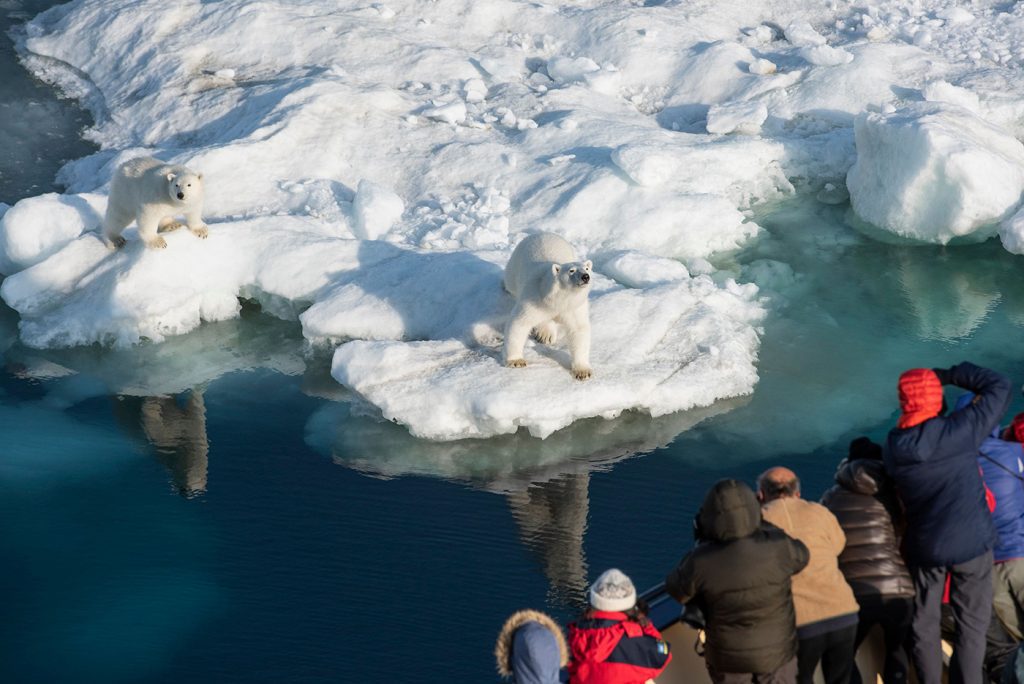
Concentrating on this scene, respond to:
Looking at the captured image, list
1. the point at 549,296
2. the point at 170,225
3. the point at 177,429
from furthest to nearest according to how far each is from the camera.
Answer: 1. the point at 170,225
2. the point at 177,429
3. the point at 549,296

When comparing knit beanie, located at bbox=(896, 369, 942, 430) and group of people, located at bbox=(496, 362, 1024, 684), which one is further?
knit beanie, located at bbox=(896, 369, 942, 430)

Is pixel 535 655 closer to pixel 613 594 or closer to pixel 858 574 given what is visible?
pixel 613 594

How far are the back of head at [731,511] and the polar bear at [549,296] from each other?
13.2 ft

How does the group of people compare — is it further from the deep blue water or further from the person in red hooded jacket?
the deep blue water

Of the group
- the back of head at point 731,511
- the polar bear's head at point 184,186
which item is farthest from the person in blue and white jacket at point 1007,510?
the polar bear's head at point 184,186

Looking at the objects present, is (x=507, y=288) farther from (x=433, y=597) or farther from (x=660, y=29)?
(x=660, y=29)

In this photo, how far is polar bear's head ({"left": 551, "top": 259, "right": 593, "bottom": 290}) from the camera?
26.6 feet

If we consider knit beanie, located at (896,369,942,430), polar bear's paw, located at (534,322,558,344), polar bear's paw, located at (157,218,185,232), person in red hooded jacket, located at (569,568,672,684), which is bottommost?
polar bear's paw, located at (534,322,558,344)

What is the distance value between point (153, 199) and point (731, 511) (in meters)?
7.28

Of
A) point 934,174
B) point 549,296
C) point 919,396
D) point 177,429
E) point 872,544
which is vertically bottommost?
point 934,174

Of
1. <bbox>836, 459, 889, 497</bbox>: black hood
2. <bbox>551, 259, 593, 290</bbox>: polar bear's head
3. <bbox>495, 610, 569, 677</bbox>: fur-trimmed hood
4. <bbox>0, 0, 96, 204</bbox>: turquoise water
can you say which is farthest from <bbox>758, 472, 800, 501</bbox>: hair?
<bbox>0, 0, 96, 204</bbox>: turquoise water

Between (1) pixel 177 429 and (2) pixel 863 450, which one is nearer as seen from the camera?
(2) pixel 863 450

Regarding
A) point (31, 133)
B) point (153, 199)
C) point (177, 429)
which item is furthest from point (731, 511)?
point (31, 133)

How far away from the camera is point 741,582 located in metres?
4.21
